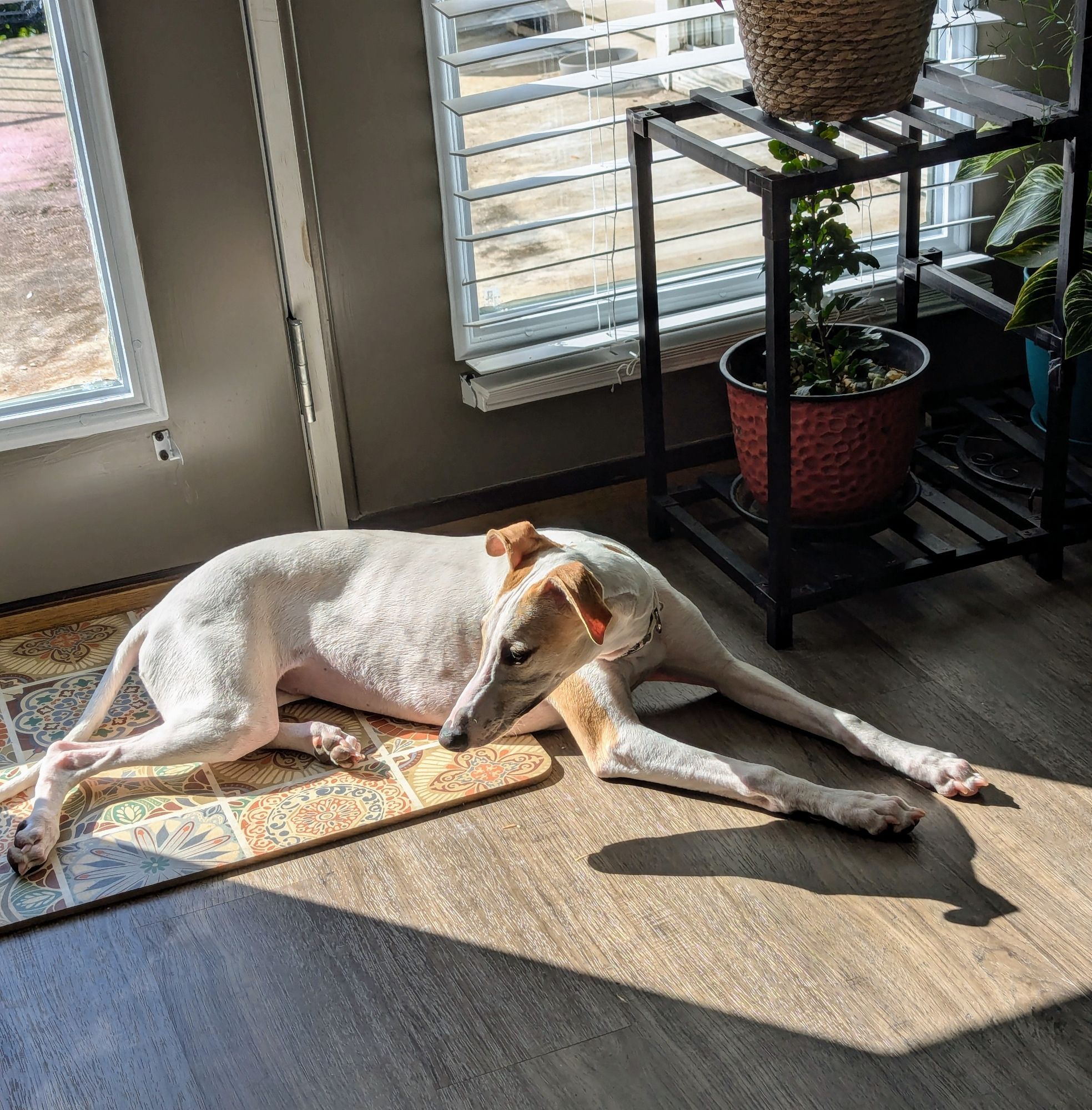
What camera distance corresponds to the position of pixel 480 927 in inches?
71.5

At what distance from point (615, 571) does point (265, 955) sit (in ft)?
2.29

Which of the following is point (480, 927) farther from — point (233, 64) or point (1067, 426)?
point (233, 64)

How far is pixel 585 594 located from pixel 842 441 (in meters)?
0.83

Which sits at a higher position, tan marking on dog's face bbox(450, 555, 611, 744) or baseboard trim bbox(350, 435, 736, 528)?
tan marking on dog's face bbox(450, 555, 611, 744)

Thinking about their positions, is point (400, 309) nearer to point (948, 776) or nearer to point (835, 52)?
point (835, 52)

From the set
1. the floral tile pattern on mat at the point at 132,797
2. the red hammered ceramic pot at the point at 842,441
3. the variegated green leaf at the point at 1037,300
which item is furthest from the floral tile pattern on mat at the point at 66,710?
the variegated green leaf at the point at 1037,300

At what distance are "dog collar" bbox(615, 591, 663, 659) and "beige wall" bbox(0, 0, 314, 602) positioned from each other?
3.12 feet

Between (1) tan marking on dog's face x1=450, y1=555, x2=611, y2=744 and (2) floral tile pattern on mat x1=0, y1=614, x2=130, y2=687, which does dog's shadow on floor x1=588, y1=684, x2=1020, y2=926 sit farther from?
(2) floral tile pattern on mat x1=0, y1=614, x2=130, y2=687

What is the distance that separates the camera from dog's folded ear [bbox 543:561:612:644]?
1.75m

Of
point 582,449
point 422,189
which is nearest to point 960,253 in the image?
point 582,449

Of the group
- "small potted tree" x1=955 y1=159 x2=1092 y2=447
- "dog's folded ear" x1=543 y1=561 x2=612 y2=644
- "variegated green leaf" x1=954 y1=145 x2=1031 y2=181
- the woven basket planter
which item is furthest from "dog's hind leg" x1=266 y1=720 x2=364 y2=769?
"variegated green leaf" x1=954 y1=145 x2=1031 y2=181

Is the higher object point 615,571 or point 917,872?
point 615,571

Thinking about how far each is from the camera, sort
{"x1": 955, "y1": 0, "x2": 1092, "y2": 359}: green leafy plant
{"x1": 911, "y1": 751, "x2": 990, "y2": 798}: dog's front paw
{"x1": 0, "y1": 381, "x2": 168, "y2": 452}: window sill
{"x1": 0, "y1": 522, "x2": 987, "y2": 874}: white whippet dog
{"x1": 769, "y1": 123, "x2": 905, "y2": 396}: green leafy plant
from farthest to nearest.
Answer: {"x1": 0, "y1": 381, "x2": 168, "y2": 452}: window sill < {"x1": 769, "y1": 123, "x2": 905, "y2": 396}: green leafy plant < {"x1": 955, "y1": 0, "x2": 1092, "y2": 359}: green leafy plant < {"x1": 911, "y1": 751, "x2": 990, "y2": 798}: dog's front paw < {"x1": 0, "y1": 522, "x2": 987, "y2": 874}: white whippet dog

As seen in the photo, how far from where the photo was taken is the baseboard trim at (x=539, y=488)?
279cm
